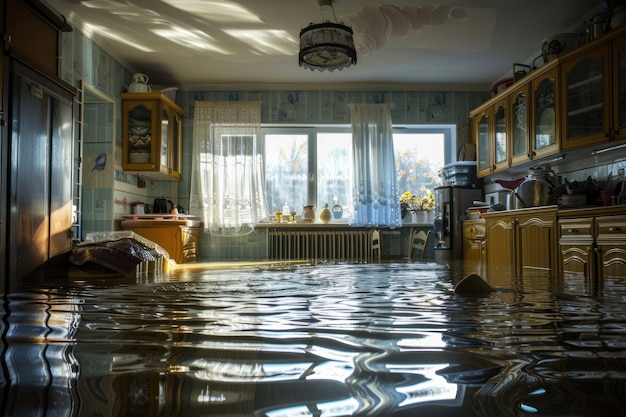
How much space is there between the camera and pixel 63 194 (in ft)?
10.6

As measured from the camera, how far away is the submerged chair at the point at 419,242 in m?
6.33

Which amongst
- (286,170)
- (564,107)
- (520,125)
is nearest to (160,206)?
(286,170)

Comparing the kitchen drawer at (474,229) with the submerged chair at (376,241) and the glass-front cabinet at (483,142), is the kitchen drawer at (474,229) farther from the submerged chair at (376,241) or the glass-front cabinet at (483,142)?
the submerged chair at (376,241)

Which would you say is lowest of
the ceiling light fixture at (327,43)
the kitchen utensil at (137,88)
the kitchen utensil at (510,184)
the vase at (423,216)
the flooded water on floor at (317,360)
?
the flooded water on floor at (317,360)

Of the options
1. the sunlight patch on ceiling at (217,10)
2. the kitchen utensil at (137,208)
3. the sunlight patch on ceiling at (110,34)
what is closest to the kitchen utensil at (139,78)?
the sunlight patch on ceiling at (110,34)

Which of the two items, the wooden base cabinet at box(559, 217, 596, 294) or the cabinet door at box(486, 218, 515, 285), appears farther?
the cabinet door at box(486, 218, 515, 285)

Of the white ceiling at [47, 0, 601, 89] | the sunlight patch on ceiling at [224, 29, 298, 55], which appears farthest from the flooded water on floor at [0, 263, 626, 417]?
the sunlight patch on ceiling at [224, 29, 298, 55]

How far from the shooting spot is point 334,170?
6.86 metres

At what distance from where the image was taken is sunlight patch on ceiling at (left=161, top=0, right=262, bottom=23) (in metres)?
4.22

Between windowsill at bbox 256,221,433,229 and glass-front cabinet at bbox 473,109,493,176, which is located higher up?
glass-front cabinet at bbox 473,109,493,176

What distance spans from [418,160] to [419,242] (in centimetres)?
119

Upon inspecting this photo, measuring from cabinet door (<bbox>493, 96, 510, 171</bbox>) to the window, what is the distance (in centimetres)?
130

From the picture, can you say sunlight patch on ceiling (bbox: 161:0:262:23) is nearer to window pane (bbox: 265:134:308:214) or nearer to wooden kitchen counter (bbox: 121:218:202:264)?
wooden kitchen counter (bbox: 121:218:202:264)

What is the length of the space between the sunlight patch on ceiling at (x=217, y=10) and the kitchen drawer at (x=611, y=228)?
10.4 ft
